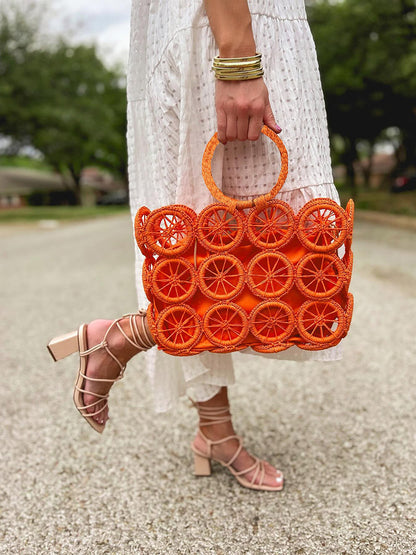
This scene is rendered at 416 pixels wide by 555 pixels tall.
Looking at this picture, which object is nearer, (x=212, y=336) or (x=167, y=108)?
(x=212, y=336)

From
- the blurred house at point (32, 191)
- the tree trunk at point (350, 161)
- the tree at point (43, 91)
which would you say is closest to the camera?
the tree at point (43, 91)

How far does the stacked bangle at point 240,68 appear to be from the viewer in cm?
112

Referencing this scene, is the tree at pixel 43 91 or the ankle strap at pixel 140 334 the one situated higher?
the tree at pixel 43 91

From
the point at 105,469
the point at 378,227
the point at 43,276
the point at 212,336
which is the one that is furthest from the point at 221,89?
the point at 378,227

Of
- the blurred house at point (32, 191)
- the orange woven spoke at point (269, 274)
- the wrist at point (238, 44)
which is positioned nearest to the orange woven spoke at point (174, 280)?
the orange woven spoke at point (269, 274)

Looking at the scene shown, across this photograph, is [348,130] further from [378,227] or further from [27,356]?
[27,356]

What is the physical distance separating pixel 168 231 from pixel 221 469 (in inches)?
36.1

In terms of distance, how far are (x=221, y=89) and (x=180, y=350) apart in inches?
23.9

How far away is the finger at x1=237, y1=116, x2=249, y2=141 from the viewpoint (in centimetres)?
114

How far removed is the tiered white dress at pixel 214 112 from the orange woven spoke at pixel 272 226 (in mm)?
114

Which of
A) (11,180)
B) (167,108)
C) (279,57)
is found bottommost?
(11,180)

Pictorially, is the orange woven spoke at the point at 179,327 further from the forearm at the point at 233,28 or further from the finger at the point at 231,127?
the forearm at the point at 233,28

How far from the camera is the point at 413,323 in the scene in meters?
3.24

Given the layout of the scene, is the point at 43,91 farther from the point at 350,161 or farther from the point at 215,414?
the point at 215,414
